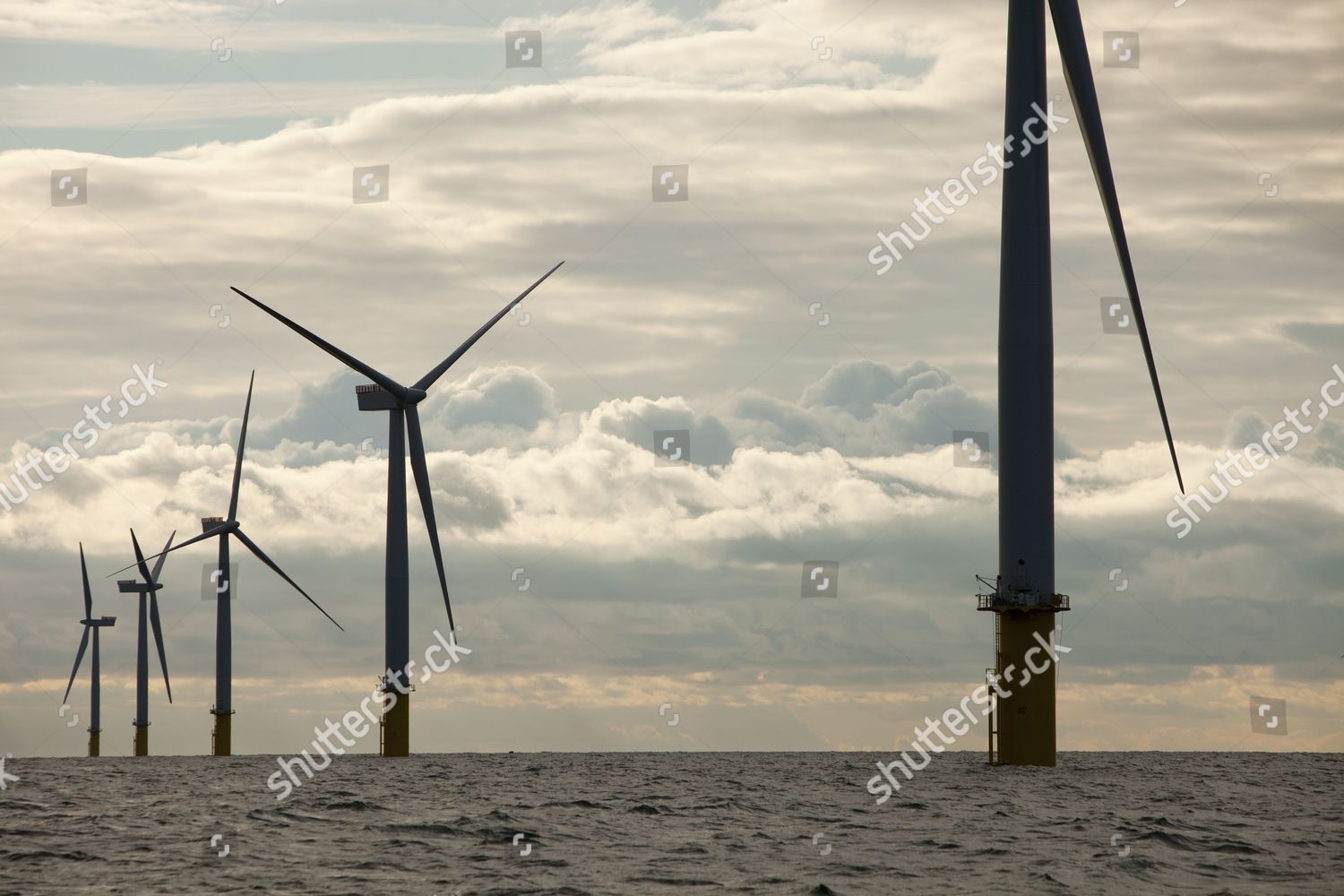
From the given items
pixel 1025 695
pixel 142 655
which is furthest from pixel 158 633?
pixel 1025 695

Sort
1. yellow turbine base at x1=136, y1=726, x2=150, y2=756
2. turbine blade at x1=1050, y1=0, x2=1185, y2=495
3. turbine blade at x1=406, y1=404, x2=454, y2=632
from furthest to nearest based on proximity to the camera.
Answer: yellow turbine base at x1=136, y1=726, x2=150, y2=756 → turbine blade at x1=406, y1=404, x2=454, y2=632 → turbine blade at x1=1050, y1=0, x2=1185, y2=495

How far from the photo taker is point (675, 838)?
169 feet

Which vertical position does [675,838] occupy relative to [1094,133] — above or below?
below

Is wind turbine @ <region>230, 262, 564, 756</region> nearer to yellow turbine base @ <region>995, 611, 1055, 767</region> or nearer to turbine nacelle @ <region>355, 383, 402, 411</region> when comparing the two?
turbine nacelle @ <region>355, 383, 402, 411</region>

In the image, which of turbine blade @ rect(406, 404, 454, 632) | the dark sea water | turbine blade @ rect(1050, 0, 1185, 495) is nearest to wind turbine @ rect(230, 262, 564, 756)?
turbine blade @ rect(406, 404, 454, 632)

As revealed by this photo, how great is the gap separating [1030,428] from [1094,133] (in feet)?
55.3

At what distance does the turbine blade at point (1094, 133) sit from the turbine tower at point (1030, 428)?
0.07m

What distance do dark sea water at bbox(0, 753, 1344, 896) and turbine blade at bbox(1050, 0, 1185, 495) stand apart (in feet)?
71.6

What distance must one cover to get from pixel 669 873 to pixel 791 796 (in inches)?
1262

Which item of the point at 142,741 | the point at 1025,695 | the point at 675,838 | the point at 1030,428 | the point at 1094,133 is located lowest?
the point at 142,741

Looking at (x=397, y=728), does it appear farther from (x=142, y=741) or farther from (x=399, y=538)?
(x=142, y=741)

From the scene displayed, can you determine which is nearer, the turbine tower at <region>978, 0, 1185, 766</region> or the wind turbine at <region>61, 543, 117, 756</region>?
the turbine tower at <region>978, 0, 1185, 766</region>

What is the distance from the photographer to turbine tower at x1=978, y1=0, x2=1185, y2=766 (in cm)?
8106

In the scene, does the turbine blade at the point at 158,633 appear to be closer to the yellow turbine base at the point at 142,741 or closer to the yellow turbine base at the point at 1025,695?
the yellow turbine base at the point at 142,741
